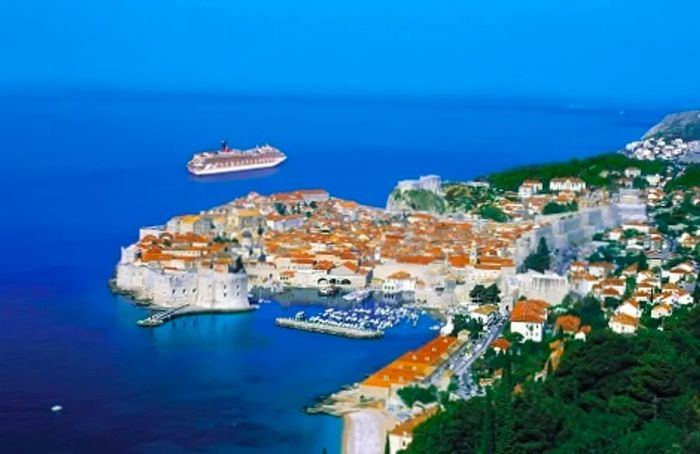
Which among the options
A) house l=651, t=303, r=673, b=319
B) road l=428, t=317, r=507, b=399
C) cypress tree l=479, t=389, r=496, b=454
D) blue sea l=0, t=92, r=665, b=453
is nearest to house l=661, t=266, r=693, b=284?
house l=651, t=303, r=673, b=319

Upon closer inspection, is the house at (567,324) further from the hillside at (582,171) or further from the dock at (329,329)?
the hillside at (582,171)

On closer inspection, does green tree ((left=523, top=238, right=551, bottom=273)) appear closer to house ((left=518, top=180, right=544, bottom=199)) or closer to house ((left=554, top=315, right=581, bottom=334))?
house ((left=554, top=315, right=581, bottom=334))

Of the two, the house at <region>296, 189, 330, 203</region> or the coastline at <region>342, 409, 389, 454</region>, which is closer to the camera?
the coastline at <region>342, 409, 389, 454</region>

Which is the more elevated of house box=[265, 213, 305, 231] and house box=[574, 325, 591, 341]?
house box=[265, 213, 305, 231]

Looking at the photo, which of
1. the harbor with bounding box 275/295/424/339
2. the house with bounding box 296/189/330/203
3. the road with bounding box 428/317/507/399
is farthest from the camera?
the house with bounding box 296/189/330/203

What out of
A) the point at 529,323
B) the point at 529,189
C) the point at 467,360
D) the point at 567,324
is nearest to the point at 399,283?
the point at 529,323

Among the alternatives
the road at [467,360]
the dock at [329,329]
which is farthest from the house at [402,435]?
the dock at [329,329]

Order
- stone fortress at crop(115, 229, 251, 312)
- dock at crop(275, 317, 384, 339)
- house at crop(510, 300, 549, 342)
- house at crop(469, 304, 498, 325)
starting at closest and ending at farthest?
house at crop(510, 300, 549, 342) → house at crop(469, 304, 498, 325) → dock at crop(275, 317, 384, 339) → stone fortress at crop(115, 229, 251, 312)
